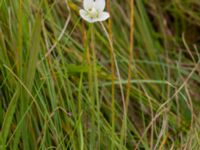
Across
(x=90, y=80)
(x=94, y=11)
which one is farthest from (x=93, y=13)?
(x=90, y=80)

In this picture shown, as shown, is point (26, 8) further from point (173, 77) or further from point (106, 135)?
point (173, 77)

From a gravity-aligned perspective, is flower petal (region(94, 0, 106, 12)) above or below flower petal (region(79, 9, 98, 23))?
above

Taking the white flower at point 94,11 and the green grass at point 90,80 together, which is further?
the green grass at point 90,80

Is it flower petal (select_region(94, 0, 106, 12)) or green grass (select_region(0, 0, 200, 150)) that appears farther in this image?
green grass (select_region(0, 0, 200, 150))

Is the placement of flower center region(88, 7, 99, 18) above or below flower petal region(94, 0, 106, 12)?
below

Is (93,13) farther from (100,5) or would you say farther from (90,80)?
(90,80)

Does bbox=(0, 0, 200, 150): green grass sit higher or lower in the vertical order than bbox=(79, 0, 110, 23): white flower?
lower

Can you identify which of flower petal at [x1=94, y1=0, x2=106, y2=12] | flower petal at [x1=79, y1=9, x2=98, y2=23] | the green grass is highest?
flower petal at [x1=94, y1=0, x2=106, y2=12]
